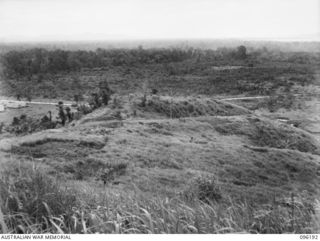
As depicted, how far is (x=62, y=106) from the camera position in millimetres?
6281

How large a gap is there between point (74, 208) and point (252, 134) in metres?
3.00

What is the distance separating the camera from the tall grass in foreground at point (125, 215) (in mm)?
Answer: 3875

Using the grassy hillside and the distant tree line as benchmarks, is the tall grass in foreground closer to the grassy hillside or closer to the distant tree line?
the grassy hillside

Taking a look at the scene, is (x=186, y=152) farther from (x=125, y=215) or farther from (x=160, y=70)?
(x=125, y=215)

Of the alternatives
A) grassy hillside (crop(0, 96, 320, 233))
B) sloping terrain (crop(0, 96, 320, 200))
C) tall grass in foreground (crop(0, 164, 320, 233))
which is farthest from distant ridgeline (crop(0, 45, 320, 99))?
tall grass in foreground (crop(0, 164, 320, 233))

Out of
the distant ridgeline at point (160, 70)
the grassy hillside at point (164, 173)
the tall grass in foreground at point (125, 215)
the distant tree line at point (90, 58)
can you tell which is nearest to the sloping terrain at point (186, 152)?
the grassy hillside at point (164, 173)

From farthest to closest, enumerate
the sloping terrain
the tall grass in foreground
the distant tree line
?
1. the distant tree line
2. the sloping terrain
3. the tall grass in foreground

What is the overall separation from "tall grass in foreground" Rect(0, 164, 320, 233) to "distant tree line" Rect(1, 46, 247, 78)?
2.21 m

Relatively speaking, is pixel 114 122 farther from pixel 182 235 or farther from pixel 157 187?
pixel 182 235

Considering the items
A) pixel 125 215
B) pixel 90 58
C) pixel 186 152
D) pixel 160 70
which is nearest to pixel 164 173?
pixel 186 152

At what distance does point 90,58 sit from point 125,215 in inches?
117

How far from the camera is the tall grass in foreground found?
388 centimetres

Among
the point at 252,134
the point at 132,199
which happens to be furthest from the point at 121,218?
the point at 252,134

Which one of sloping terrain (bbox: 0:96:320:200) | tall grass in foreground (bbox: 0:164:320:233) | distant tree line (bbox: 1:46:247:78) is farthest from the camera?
distant tree line (bbox: 1:46:247:78)
